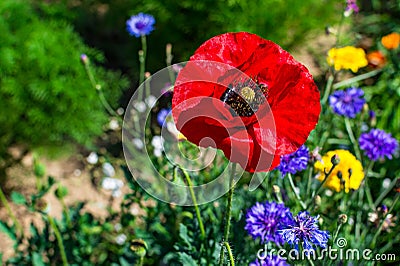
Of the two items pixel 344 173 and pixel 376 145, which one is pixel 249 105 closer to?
pixel 344 173

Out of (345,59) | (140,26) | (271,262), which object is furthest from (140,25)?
(271,262)

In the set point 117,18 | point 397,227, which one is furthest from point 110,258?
point 117,18

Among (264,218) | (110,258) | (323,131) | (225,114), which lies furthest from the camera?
(110,258)

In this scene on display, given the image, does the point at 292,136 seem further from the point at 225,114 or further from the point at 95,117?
the point at 95,117

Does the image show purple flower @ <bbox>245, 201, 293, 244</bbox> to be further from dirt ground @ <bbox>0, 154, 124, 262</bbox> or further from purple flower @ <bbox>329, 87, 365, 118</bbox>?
dirt ground @ <bbox>0, 154, 124, 262</bbox>

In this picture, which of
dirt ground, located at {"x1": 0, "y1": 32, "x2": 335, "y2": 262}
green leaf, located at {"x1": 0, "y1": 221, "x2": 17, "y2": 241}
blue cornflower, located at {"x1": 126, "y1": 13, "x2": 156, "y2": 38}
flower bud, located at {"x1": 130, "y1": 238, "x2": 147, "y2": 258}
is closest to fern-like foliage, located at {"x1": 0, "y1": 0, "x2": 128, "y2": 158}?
dirt ground, located at {"x1": 0, "y1": 32, "x2": 335, "y2": 262}
